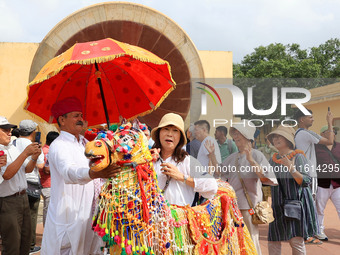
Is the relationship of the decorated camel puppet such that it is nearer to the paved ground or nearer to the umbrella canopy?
the umbrella canopy

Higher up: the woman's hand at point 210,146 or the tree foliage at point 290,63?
the tree foliage at point 290,63

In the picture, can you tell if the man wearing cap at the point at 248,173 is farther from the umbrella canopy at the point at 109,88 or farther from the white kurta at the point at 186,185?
the white kurta at the point at 186,185

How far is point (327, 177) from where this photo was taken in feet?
21.5

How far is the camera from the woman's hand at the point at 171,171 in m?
3.01

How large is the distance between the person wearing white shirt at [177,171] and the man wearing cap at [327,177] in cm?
382

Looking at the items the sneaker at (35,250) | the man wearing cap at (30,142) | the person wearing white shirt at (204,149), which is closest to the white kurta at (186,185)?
the person wearing white shirt at (204,149)

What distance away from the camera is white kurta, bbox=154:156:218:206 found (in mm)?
3104

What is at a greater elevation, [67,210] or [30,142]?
[30,142]

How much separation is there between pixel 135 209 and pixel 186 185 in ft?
2.60

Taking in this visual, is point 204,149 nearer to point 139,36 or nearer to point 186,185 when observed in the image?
point 186,185

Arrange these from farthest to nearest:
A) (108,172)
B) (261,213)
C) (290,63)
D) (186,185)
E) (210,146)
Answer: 1. (290,63)
2. (210,146)
3. (261,213)
4. (186,185)
5. (108,172)

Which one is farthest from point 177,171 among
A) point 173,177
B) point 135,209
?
point 135,209

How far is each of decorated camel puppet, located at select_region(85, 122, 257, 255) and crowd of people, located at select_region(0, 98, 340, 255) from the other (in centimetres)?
12

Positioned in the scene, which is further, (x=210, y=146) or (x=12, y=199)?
(x=210, y=146)
